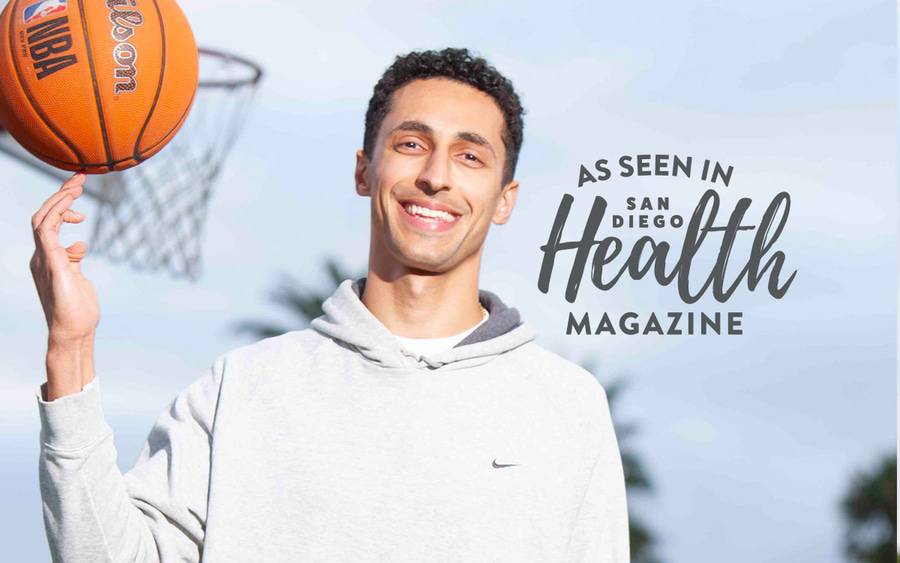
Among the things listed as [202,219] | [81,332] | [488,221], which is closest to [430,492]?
[488,221]

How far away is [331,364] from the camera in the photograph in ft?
13.3

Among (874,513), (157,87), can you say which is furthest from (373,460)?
(874,513)

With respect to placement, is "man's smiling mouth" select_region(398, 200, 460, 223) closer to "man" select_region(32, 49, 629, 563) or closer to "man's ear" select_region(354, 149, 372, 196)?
"man" select_region(32, 49, 629, 563)

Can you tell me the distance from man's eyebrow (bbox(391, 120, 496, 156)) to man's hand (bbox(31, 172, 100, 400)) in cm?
104

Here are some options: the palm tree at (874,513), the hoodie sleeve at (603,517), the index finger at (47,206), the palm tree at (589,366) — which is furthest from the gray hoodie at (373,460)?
the palm tree at (874,513)

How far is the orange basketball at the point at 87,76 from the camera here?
4.32m

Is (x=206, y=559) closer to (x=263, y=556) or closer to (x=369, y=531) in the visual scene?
(x=263, y=556)

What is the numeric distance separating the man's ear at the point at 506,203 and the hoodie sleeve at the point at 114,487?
1.04 metres

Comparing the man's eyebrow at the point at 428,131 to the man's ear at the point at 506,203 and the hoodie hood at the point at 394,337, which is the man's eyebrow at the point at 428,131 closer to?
the man's ear at the point at 506,203

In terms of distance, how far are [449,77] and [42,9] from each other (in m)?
1.42

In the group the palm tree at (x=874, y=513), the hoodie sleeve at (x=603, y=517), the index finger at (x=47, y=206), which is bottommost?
the palm tree at (x=874, y=513)

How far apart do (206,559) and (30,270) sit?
95 cm

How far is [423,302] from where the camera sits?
4035 mm

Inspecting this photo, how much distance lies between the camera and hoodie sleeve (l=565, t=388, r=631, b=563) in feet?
13.0
